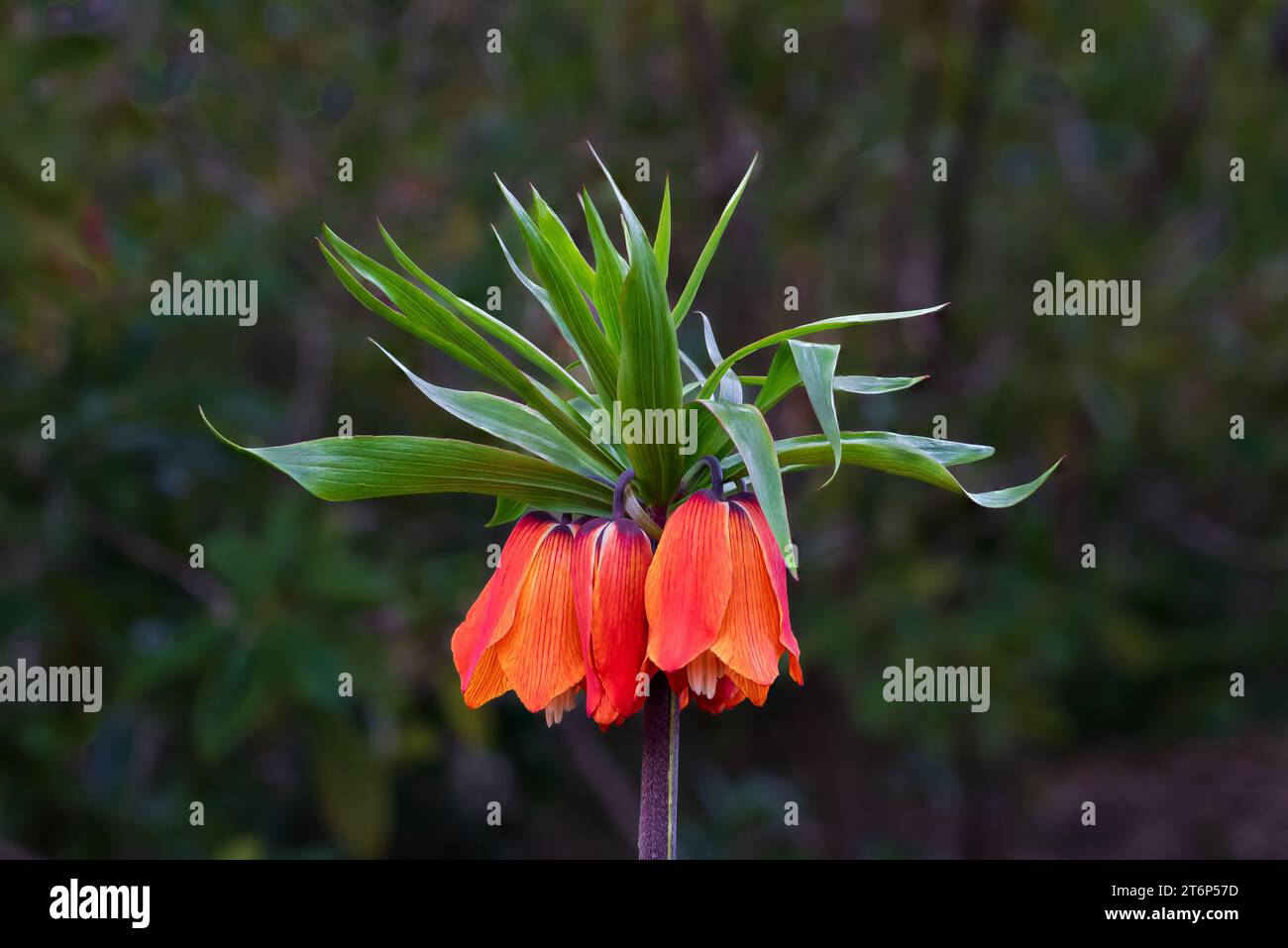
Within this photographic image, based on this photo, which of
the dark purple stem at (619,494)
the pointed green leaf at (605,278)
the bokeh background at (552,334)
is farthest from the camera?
the bokeh background at (552,334)

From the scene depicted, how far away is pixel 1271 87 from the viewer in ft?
16.4

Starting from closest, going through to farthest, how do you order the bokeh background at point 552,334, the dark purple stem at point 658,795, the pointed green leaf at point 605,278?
the dark purple stem at point 658,795
the pointed green leaf at point 605,278
the bokeh background at point 552,334

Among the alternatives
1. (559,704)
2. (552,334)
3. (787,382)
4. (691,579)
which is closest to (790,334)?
(787,382)

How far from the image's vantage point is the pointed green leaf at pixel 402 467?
70 centimetres

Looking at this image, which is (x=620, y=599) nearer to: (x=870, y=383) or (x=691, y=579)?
(x=691, y=579)

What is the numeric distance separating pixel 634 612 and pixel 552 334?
11.2 feet

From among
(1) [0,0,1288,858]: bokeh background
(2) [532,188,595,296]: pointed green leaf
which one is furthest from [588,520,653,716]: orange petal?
(1) [0,0,1288,858]: bokeh background

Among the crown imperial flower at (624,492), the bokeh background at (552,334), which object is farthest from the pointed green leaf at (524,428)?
the bokeh background at (552,334)

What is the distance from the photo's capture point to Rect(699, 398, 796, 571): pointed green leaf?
0.66m

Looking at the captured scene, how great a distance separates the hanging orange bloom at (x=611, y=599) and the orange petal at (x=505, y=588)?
4 cm

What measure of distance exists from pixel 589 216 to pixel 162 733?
3831mm

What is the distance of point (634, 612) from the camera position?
73 cm

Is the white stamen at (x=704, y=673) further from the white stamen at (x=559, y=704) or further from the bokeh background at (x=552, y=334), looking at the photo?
the bokeh background at (x=552, y=334)

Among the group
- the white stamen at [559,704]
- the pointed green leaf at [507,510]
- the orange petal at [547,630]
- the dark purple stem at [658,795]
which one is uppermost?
the pointed green leaf at [507,510]
